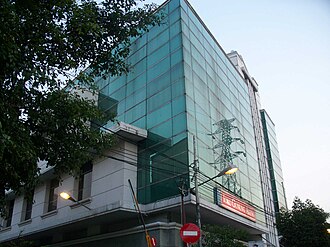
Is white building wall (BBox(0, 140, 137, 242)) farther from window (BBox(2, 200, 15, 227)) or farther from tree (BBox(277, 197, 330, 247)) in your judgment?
tree (BBox(277, 197, 330, 247))

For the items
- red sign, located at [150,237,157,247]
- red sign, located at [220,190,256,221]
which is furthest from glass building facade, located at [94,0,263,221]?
red sign, located at [150,237,157,247]

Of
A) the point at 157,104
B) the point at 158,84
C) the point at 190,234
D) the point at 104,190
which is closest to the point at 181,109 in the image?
the point at 157,104

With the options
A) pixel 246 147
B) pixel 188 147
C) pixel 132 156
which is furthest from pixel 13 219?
pixel 246 147

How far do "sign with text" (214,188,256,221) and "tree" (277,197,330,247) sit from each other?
12.4 feet

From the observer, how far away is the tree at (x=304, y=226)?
22.0 meters

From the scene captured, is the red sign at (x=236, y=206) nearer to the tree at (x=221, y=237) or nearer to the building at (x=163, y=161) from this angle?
the building at (x=163, y=161)

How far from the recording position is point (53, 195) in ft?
70.4

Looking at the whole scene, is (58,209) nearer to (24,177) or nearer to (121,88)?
(121,88)

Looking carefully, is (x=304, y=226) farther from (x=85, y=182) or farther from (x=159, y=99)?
(x=85, y=182)

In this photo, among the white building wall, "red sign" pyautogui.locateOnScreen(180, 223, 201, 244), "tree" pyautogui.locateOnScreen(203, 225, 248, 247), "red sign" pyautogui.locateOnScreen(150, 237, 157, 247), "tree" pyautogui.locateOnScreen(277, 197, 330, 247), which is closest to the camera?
"red sign" pyautogui.locateOnScreen(180, 223, 201, 244)

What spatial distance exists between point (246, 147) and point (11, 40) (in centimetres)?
1955

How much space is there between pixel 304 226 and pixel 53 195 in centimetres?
1638

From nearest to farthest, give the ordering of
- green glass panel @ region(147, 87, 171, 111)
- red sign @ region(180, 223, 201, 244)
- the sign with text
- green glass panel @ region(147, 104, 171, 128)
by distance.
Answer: red sign @ region(180, 223, 201, 244), the sign with text, green glass panel @ region(147, 104, 171, 128), green glass panel @ region(147, 87, 171, 111)

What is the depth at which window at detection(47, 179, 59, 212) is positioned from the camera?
825 inches
